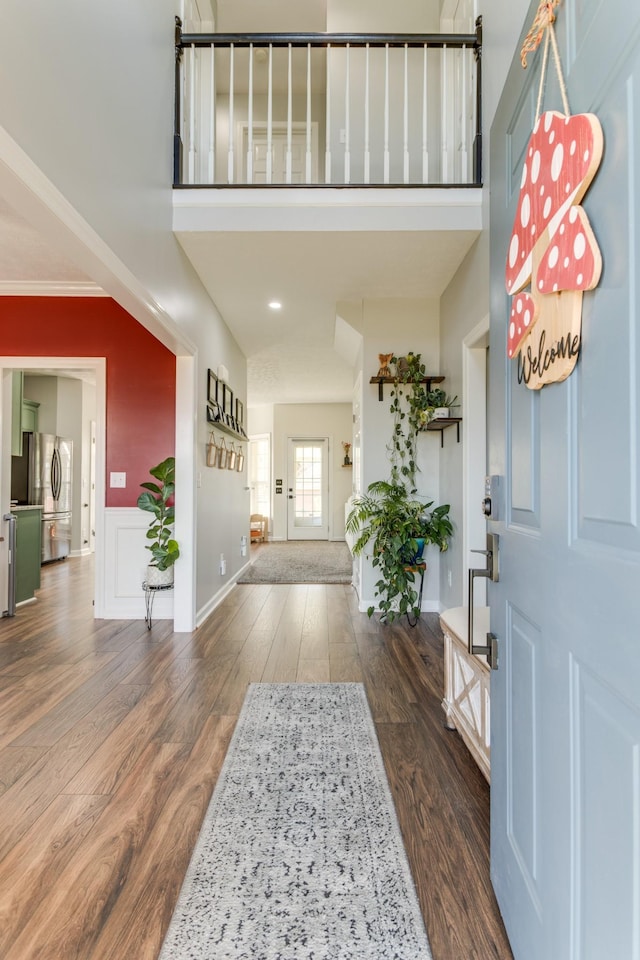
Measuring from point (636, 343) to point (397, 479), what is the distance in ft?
11.4

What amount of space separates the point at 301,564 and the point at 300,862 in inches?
213

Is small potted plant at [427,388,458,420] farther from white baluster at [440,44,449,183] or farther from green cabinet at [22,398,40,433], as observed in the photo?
green cabinet at [22,398,40,433]

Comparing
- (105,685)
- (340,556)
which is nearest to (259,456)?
(340,556)

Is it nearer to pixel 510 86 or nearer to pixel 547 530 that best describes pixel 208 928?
pixel 547 530

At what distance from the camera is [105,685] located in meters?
2.65

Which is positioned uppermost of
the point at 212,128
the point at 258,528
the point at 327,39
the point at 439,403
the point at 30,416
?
the point at 327,39

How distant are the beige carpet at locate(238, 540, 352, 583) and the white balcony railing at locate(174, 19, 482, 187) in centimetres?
395

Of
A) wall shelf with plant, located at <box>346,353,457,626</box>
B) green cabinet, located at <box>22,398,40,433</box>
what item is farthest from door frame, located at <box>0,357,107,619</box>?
green cabinet, located at <box>22,398,40,433</box>

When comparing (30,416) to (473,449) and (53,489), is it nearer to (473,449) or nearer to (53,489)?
(53,489)

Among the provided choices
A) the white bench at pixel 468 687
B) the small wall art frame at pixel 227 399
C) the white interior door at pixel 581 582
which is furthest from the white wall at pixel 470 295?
the small wall art frame at pixel 227 399

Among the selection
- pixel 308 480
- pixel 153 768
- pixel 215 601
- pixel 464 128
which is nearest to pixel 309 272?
pixel 464 128

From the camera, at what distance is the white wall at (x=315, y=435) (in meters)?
9.81

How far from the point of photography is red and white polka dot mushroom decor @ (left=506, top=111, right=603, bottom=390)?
0.75m

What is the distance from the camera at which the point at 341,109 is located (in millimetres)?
3922
